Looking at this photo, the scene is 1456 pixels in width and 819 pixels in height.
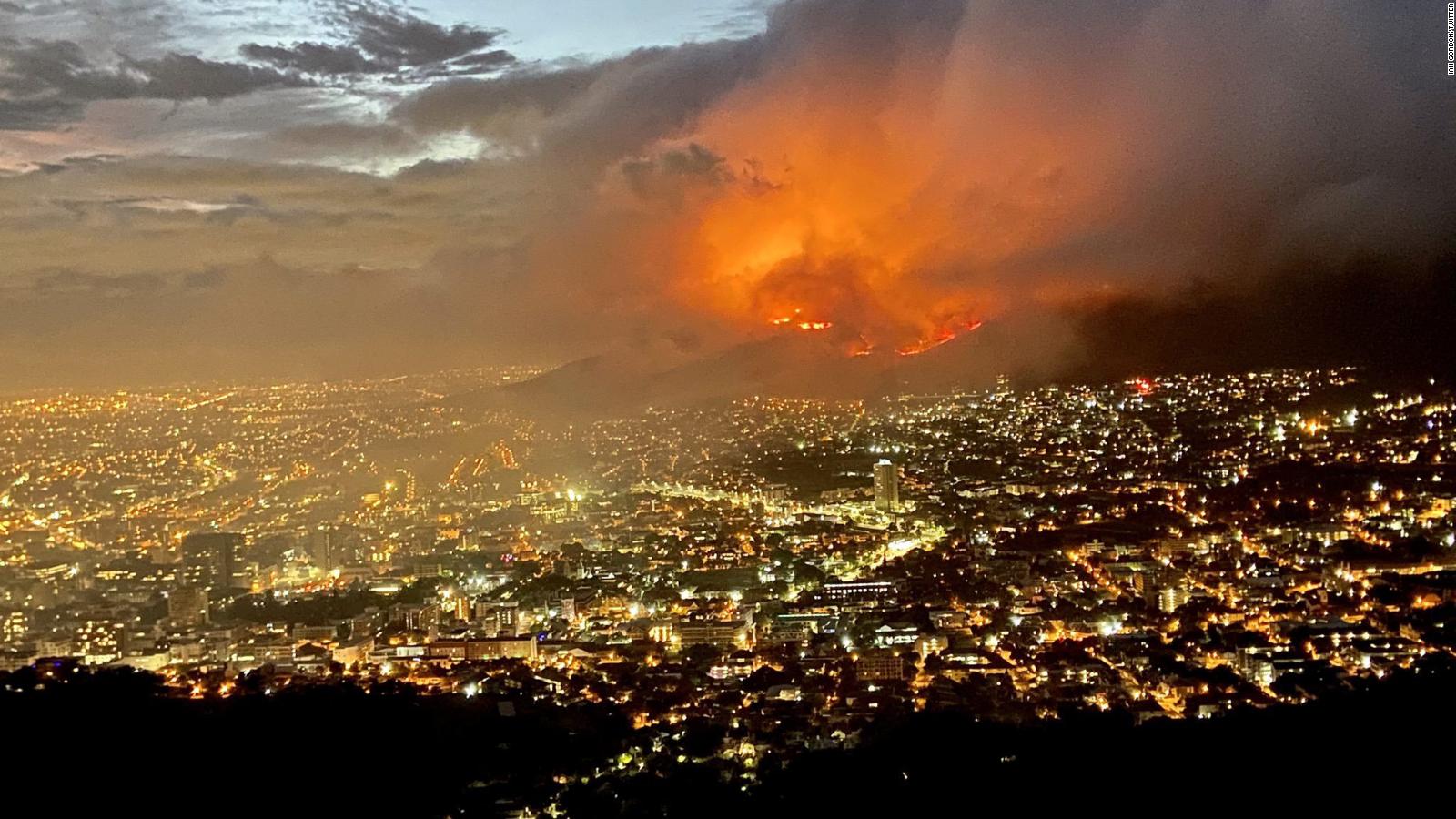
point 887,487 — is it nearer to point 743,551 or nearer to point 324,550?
point 743,551

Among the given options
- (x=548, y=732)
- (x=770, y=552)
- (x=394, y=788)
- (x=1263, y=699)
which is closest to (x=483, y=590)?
(x=770, y=552)

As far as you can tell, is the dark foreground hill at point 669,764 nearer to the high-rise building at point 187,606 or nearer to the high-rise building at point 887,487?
the high-rise building at point 187,606

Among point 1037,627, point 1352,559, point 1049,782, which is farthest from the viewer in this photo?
point 1352,559

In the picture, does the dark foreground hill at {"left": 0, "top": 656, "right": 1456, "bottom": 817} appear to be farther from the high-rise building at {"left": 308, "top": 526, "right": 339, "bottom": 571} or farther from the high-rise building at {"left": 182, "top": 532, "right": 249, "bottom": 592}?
the high-rise building at {"left": 308, "top": 526, "right": 339, "bottom": 571}

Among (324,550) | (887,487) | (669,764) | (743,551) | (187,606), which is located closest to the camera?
(669,764)

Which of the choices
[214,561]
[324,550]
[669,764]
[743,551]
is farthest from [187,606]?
[669,764]

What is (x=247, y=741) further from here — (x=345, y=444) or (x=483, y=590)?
(x=345, y=444)

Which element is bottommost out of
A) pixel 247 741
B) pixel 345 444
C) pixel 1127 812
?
pixel 1127 812

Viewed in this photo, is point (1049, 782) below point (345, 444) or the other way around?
below
